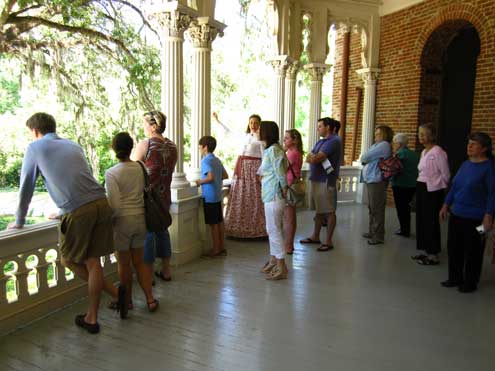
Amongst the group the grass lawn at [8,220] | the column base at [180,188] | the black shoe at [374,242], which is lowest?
the grass lawn at [8,220]

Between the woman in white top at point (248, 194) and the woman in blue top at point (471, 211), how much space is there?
2.32 metres

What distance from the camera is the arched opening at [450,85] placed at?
794cm

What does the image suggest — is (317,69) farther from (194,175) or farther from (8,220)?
(8,220)

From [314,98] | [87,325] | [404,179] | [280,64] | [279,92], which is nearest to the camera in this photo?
[87,325]

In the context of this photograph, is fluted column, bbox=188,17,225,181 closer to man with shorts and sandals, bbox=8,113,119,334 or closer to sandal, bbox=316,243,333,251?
sandal, bbox=316,243,333,251

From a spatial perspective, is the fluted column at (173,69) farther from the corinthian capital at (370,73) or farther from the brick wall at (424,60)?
the corinthian capital at (370,73)

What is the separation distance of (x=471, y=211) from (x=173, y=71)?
3297 millimetres

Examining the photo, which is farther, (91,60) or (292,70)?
(91,60)

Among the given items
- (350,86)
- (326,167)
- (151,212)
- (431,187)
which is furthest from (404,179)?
(350,86)

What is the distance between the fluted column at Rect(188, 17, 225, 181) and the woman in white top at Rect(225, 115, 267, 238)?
21.9 inches

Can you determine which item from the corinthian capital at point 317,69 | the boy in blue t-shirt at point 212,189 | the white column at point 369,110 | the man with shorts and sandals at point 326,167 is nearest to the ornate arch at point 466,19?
the white column at point 369,110

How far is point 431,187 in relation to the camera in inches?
195

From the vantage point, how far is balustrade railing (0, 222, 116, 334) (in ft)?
10.3

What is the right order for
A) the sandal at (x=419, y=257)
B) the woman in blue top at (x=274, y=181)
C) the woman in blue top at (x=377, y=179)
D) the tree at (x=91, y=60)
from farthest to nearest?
the tree at (x=91, y=60) < the woman in blue top at (x=377, y=179) < the sandal at (x=419, y=257) < the woman in blue top at (x=274, y=181)
